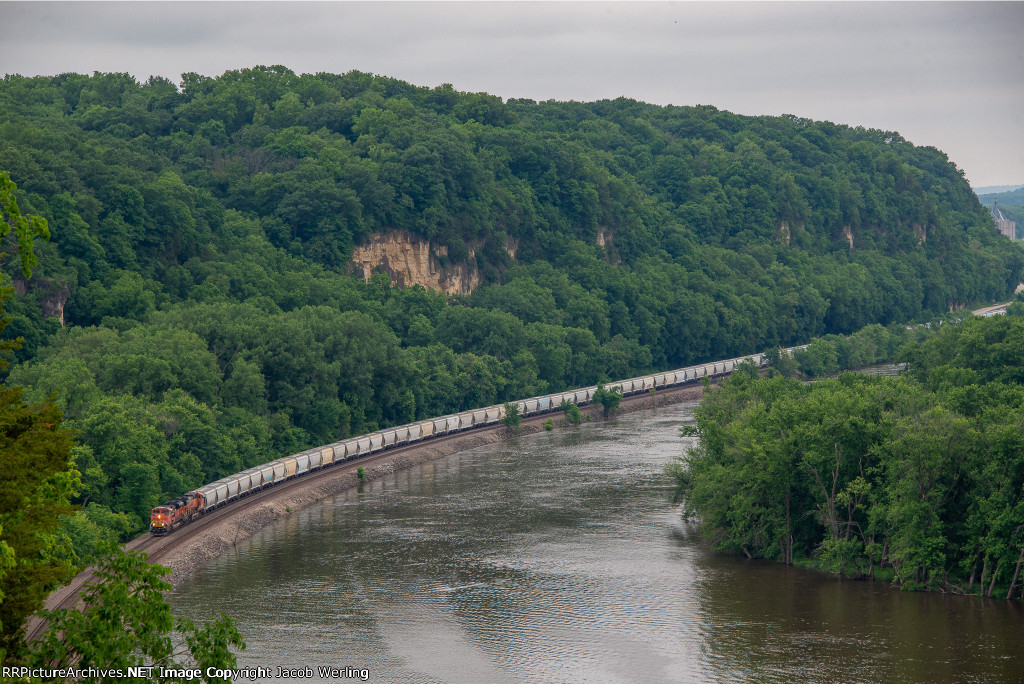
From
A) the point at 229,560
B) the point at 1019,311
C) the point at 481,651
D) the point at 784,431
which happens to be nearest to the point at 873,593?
the point at 784,431

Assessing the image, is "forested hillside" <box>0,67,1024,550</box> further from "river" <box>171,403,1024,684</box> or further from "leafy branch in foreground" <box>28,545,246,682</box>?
"leafy branch in foreground" <box>28,545,246,682</box>

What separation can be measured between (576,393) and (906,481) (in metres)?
70.6

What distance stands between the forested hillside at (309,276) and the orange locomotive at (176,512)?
188 centimetres

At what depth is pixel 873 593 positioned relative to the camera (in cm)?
6153

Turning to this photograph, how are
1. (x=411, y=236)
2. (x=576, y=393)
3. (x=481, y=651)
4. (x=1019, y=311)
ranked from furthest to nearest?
1. (x=1019, y=311)
2. (x=411, y=236)
3. (x=576, y=393)
4. (x=481, y=651)

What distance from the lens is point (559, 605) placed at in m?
60.5

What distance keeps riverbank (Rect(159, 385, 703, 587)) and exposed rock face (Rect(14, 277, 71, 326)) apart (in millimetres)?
29518

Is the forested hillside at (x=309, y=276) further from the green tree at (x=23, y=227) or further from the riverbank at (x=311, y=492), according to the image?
the green tree at (x=23, y=227)

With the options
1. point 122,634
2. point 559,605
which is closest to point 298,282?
point 559,605

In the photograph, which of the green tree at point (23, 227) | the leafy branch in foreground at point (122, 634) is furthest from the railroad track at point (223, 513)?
the green tree at point (23, 227)

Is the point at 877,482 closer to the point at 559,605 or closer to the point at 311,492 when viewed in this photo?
the point at 559,605

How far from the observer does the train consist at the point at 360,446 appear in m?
74.2

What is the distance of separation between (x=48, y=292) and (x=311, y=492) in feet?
109

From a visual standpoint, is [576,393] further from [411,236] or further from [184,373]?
[184,373]
